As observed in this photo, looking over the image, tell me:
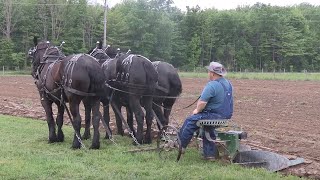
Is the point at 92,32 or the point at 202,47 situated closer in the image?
the point at 92,32

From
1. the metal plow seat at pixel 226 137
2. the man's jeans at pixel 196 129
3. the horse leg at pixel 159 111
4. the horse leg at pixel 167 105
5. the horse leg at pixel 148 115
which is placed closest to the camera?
the metal plow seat at pixel 226 137

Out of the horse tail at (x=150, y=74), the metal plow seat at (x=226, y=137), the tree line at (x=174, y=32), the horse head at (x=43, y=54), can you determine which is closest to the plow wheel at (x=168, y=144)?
the metal plow seat at (x=226, y=137)

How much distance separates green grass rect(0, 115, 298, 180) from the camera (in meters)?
7.46

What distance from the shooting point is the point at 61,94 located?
10.6 meters

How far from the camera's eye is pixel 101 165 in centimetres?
834

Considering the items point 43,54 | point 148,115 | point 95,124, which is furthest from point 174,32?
point 95,124

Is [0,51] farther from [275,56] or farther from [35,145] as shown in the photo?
[35,145]

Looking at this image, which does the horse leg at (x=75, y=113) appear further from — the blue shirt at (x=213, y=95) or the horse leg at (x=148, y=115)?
the blue shirt at (x=213, y=95)

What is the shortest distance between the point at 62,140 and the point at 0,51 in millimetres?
57482

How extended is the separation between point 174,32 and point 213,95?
2716 inches

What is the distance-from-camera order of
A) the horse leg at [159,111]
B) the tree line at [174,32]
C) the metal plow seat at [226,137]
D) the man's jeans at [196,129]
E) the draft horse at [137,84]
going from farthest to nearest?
the tree line at [174,32], the horse leg at [159,111], the draft horse at [137,84], the man's jeans at [196,129], the metal plow seat at [226,137]

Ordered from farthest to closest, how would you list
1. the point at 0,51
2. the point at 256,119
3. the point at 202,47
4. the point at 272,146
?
1. the point at 202,47
2. the point at 0,51
3. the point at 256,119
4. the point at 272,146

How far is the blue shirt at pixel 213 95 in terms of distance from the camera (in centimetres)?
826

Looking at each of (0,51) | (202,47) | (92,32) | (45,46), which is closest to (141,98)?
(45,46)
